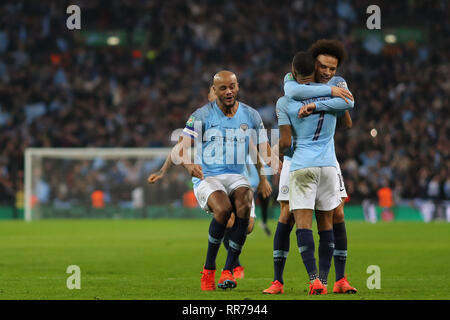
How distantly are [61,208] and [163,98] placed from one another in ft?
20.9

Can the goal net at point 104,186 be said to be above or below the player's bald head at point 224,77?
below

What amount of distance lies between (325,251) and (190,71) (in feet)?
86.5

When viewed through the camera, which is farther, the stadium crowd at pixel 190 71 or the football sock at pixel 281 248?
the stadium crowd at pixel 190 71

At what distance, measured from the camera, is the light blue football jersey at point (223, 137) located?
920cm

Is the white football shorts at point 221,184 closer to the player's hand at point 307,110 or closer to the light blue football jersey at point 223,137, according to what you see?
the light blue football jersey at point 223,137

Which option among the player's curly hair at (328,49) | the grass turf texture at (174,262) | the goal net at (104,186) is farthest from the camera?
the goal net at (104,186)

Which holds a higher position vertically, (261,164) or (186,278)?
(261,164)

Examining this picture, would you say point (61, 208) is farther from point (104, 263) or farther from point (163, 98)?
point (104, 263)

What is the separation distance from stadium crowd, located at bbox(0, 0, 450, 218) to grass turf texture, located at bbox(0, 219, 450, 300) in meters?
7.56

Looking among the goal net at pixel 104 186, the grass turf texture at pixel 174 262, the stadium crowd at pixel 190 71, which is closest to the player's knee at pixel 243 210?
the grass turf texture at pixel 174 262

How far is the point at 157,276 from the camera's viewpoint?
36.1 ft

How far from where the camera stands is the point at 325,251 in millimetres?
8445

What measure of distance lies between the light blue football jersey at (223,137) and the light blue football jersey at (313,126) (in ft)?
3.20

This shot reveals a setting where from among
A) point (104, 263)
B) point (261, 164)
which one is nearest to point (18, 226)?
point (104, 263)
